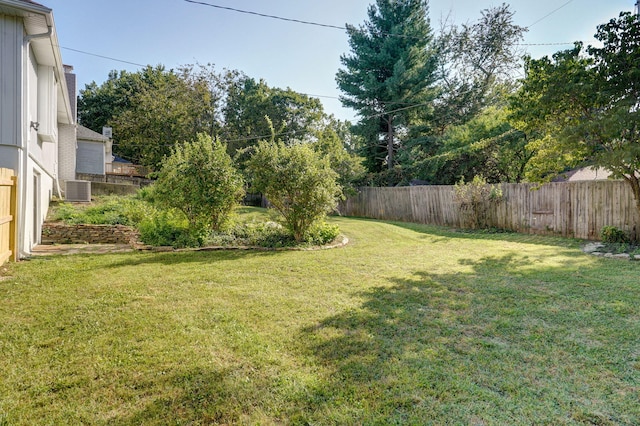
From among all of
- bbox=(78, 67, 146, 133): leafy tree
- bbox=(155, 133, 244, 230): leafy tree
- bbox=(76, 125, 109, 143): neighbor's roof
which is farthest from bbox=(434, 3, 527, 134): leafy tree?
bbox=(78, 67, 146, 133): leafy tree

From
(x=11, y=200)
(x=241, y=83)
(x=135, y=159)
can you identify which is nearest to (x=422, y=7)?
(x=241, y=83)

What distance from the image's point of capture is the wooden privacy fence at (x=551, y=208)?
27.9 feet

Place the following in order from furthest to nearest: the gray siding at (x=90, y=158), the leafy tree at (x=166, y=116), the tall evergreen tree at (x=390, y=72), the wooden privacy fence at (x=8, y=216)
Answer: the leafy tree at (x=166, y=116), the tall evergreen tree at (x=390, y=72), the gray siding at (x=90, y=158), the wooden privacy fence at (x=8, y=216)

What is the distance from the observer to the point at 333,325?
3.27 meters

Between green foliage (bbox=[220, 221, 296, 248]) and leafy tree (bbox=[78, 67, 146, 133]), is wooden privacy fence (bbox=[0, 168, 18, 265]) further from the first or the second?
leafy tree (bbox=[78, 67, 146, 133])

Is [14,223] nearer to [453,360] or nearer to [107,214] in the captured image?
[107,214]

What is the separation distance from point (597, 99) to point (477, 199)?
4786 millimetres

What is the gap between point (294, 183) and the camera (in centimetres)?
795

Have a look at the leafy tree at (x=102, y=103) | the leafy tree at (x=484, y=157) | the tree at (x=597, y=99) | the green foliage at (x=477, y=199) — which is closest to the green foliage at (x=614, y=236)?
the tree at (x=597, y=99)

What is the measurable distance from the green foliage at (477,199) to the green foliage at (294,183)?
18.8 ft

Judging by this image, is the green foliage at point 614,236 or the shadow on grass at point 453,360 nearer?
the shadow on grass at point 453,360

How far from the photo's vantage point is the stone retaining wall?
7.93 m

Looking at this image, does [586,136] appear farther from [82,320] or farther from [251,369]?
[82,320]

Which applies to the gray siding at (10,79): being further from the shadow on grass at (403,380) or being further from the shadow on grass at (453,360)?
the shadow on grass at (453,360)
